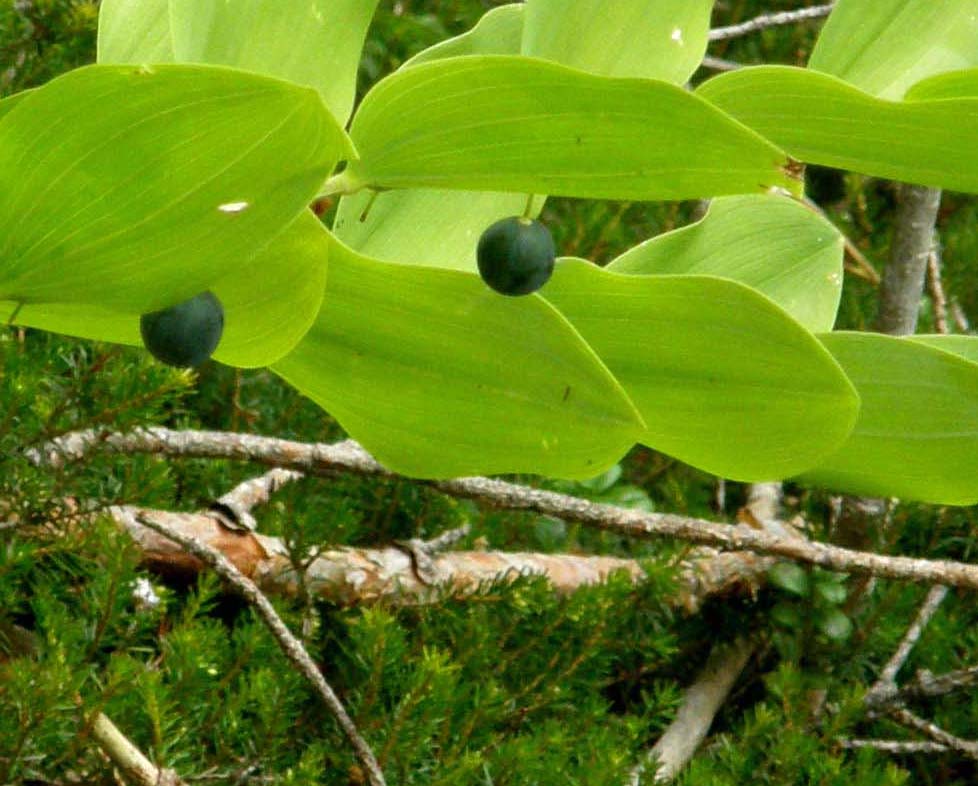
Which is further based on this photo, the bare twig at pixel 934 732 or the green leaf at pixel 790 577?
the green leaf at pixel 790 577

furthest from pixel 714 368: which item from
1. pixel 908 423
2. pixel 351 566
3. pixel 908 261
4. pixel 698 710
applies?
pixel 908 261

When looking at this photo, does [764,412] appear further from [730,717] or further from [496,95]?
[730,717]

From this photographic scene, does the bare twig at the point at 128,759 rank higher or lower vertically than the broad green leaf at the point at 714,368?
lower

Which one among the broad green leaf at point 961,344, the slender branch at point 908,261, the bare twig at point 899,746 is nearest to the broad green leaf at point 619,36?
the broad green leaf at point 961,344

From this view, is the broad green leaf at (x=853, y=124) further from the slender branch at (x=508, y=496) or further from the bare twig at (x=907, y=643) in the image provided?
the bare twig at (x=907, y=643)

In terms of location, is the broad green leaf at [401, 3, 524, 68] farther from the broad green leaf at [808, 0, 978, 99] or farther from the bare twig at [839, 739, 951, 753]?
the bare twig at [839, 739, 951, 753]

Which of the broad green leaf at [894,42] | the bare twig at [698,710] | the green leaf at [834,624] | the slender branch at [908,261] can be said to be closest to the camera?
the broad green leaf at [894,42]

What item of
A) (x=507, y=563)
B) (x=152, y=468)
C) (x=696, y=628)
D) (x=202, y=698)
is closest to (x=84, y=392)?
(x=152, y=468)
